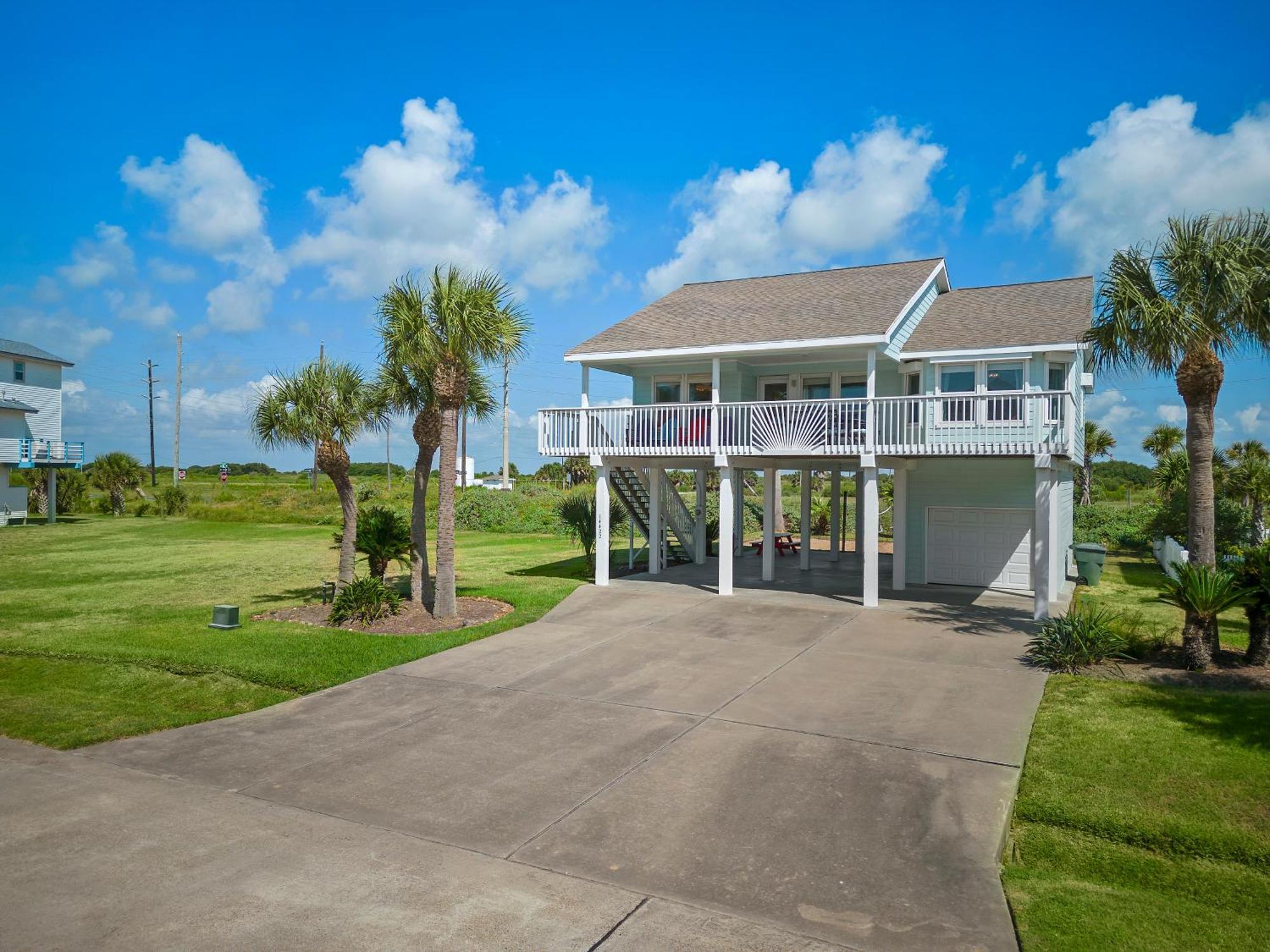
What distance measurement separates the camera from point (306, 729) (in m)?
9.21

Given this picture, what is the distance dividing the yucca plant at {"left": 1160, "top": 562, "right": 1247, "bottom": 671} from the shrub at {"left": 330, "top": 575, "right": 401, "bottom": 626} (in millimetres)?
12490

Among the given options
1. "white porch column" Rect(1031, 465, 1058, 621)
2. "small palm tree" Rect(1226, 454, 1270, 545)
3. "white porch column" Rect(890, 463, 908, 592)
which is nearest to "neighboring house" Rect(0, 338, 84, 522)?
"white porch column" Rect(890, 463, 908, 592)

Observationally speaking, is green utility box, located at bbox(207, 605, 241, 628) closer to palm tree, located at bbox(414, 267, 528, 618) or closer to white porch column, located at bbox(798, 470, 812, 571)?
palm tree, located at bbox(414, 267, 528, 618)

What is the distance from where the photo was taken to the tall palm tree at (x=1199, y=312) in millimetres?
11938

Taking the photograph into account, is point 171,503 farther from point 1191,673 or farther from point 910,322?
point 1191,673

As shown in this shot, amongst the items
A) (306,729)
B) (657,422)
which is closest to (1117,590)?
(657,422)

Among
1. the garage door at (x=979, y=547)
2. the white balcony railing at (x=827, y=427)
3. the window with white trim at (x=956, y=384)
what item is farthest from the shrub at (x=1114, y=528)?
the white balcony railing at (x=827, y=427)

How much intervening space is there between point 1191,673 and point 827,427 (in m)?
7.98

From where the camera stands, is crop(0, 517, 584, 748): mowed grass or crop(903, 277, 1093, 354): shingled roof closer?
crop(0, 517, 584, 748): mowed grass

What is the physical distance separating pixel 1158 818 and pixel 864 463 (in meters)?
10.7

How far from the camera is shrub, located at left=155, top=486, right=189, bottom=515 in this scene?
4444 cm

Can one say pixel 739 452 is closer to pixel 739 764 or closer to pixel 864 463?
pixel 864 463

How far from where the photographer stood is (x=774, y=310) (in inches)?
800

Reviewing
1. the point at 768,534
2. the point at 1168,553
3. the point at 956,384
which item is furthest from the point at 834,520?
the point at 1168,553
